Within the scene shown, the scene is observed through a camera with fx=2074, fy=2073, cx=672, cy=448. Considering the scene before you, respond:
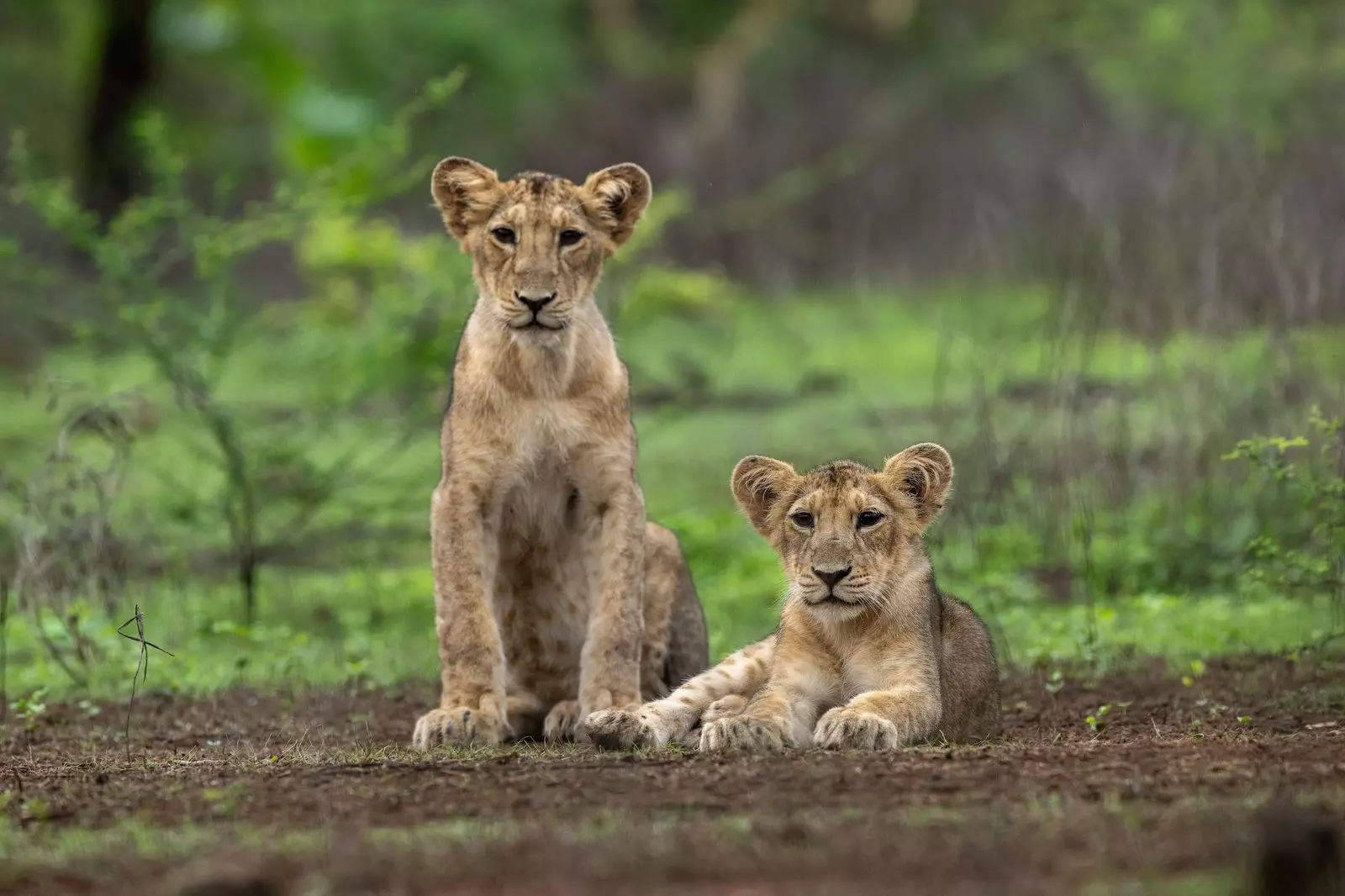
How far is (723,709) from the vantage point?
6500 mm

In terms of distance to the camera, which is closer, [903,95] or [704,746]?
[704,746]

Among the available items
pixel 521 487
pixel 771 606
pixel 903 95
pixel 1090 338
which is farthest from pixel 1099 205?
pixel 903 95

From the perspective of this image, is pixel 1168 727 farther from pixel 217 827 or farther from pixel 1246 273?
pixel 1246 273

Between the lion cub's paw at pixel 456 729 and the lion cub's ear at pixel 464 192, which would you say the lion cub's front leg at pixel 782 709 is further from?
→ the lion cub's ear at pixel 464 192

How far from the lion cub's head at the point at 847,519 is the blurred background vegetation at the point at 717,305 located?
4.93 ft

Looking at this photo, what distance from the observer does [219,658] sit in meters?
9.39

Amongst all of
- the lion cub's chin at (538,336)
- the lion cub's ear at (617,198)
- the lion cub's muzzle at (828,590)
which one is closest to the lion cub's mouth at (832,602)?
the lion cub's muzzle at (828,590)

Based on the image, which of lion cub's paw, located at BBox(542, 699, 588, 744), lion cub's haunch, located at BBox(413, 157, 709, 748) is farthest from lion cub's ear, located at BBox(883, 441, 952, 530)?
lion cub's paw, located at BBox(542, 699, 588, 744)

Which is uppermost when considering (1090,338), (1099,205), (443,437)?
(1099,205)

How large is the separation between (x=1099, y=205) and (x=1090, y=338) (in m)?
4.59

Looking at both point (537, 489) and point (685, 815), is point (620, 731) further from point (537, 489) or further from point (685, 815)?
point (685, 815)

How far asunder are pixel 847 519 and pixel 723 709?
726 millimetres

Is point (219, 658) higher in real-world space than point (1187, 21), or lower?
lower

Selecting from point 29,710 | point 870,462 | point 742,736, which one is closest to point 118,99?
point 870,462
